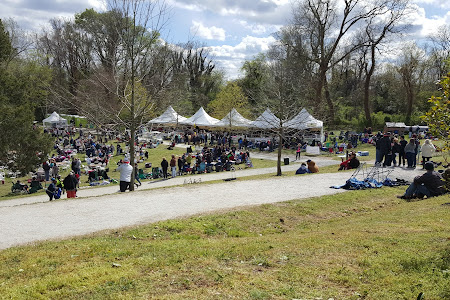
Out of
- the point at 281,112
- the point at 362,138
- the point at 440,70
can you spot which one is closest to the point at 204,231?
the point at 281,112

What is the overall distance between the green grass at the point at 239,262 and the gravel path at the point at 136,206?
1037mm

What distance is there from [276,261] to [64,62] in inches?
2693

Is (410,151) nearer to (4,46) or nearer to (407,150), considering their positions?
(407,150)

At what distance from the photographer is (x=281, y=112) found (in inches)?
795

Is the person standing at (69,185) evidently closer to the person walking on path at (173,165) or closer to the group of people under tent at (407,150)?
the person walking on path at (173,165)

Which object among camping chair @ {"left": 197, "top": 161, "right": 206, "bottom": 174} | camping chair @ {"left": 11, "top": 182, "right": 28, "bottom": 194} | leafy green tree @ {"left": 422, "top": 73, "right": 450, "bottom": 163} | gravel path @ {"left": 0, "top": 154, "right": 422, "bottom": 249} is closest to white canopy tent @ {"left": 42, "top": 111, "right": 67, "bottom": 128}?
camping chair @ {"left": 11, "top": 182, "right": 28, "bottom": 194}

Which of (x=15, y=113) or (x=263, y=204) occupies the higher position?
(x=15, y=113)

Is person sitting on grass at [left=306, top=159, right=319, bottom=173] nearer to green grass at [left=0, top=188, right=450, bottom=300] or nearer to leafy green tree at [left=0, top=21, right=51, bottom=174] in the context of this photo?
green grass at [left=0, top=188, right=450, bottom=300]

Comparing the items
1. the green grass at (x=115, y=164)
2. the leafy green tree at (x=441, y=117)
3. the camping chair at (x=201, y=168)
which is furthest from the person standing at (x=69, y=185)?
the leafy green tree at (x=441, y=117)

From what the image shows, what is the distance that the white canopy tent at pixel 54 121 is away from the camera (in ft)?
149

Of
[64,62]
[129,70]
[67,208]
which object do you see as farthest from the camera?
[64,62]

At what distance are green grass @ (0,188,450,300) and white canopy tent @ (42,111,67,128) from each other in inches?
1614

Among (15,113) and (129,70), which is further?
(15,113)

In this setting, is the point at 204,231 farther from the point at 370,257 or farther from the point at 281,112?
the point at 281,112
